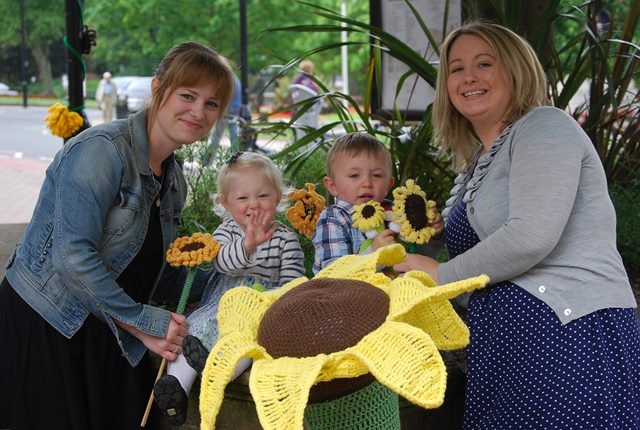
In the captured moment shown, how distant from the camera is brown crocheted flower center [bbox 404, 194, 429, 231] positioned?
2512 millimetres

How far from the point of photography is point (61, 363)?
2775mm

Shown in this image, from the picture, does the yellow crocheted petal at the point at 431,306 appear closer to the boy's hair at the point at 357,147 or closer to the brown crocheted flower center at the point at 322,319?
the brown crocheted flower center at the point at 322,319

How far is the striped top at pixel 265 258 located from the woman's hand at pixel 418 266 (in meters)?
0.74

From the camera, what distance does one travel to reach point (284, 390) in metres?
1.52

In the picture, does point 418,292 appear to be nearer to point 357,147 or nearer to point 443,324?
point 443,324

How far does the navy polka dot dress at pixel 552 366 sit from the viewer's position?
219cm

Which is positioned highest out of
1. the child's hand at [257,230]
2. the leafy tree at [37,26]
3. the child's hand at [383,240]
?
the child's hand at [383,240]

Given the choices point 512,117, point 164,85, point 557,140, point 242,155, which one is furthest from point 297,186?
point 557,140

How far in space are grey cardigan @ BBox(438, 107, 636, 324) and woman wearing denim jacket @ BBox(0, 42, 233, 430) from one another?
1.05 metres

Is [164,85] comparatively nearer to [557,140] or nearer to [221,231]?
[221,231]

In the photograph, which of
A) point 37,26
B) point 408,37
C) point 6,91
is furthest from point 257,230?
point 6,91

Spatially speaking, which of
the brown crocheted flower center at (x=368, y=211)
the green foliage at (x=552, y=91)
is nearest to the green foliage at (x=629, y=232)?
the green foliage at (x=552, y=91)

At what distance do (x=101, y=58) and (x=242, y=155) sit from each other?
36.1 metres

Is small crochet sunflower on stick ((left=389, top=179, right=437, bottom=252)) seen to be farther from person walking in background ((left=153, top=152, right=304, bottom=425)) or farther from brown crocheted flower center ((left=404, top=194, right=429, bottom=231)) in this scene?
person walking in background ((left=153, top=152, right=304, bottom=425))
